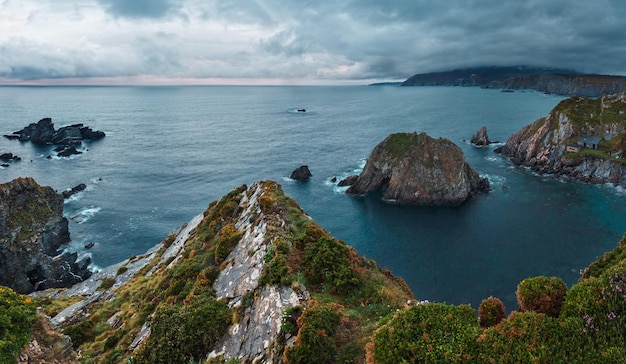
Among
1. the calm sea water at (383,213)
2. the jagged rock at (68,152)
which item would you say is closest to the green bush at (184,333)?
the calm sea water at (383,213)


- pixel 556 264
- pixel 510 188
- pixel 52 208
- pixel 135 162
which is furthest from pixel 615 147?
pixel 135 162

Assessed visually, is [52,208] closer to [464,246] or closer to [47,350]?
[47,350]

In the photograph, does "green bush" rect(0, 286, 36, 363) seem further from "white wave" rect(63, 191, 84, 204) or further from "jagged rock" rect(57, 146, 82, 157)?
"jagged rock" rect(57, 146, 82, 157)

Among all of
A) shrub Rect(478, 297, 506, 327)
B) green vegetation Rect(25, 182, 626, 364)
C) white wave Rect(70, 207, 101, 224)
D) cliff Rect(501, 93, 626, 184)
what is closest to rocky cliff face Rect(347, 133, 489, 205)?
cliff Rect(501, 93, 626, 184)

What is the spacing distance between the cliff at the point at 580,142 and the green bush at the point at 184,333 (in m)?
124

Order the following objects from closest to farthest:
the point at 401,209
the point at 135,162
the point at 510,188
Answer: the point at 401,209 → the point at 510,188 → the point at 135,162

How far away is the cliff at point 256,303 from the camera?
15.9 meters

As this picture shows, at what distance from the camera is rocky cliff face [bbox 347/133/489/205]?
319ft

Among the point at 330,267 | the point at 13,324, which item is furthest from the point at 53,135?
the point at 330,267

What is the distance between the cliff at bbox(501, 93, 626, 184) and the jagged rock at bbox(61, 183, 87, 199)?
472 feet

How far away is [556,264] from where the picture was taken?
66812mm

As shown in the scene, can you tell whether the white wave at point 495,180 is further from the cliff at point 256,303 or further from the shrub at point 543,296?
the shrub at point 543,296

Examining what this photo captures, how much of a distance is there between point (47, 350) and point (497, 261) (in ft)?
234

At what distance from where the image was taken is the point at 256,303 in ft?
63.4
